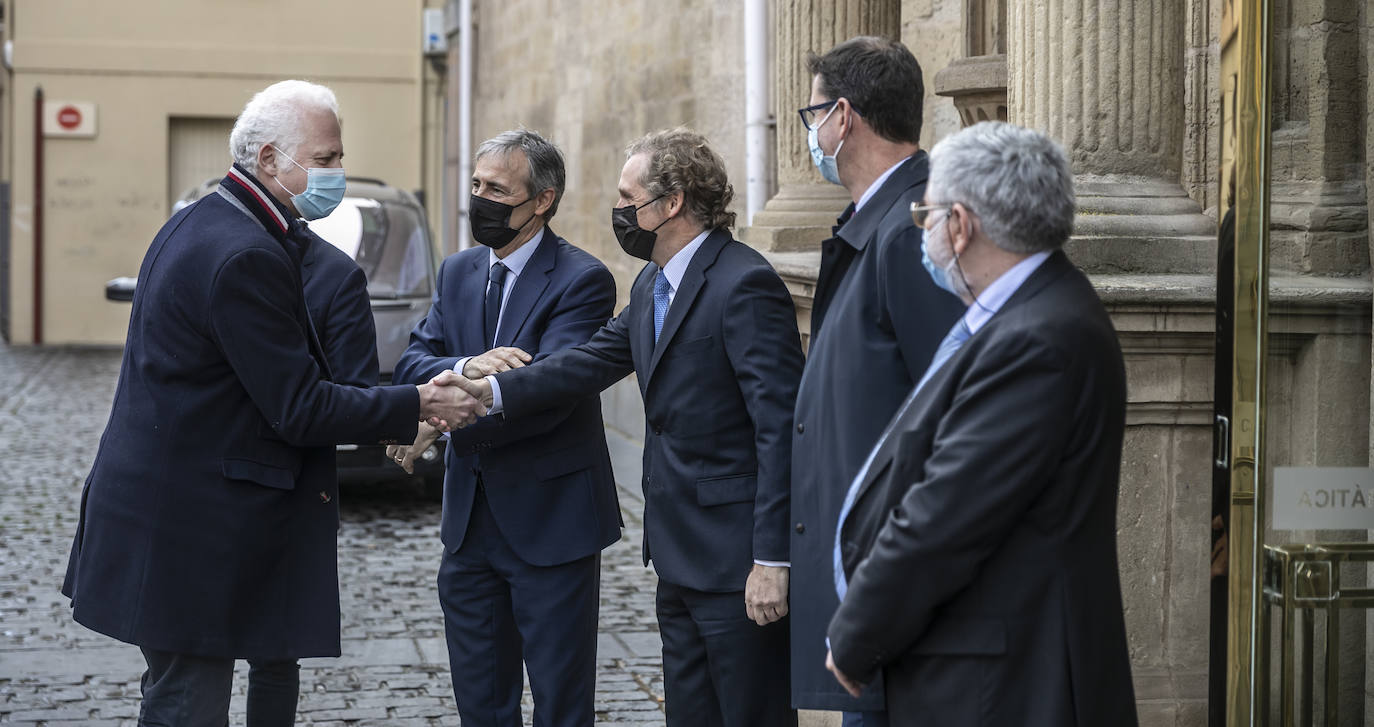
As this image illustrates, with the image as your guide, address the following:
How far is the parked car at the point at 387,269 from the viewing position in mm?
9422

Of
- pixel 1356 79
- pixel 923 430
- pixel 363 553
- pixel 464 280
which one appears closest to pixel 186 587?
pixel 464 280

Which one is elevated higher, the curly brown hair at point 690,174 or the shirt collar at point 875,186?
the curly brown hair at point 690,174

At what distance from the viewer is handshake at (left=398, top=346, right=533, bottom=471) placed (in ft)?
13.9

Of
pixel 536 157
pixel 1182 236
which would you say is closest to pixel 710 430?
pixel 536 157

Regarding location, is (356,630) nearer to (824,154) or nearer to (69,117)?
(824,154)

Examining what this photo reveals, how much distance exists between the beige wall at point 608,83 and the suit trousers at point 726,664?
6.35m

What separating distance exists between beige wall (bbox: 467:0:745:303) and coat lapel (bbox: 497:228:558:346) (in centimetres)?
563

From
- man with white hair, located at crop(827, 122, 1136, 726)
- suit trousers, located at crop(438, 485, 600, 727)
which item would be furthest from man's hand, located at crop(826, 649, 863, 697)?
suit trousers, located at crop(438, 485, 600, 727)

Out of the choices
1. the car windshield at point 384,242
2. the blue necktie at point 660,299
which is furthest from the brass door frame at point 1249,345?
the car windshield at point 384,242

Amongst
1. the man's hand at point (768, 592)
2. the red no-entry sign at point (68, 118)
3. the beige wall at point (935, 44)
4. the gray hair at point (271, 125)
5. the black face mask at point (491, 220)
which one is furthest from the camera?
the red no-entry sign at point (68, 118)

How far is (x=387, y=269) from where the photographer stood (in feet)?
33.3

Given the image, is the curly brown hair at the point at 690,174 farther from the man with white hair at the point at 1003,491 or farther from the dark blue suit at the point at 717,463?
the man with white hair at the point at 1003,491

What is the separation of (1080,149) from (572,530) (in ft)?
5.64

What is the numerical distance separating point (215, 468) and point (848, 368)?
151cm
